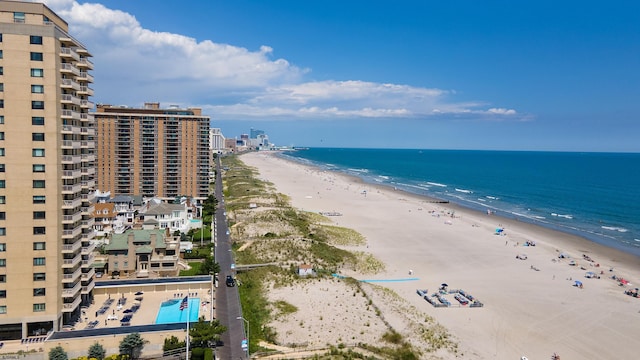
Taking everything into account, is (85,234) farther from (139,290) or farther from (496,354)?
(496,354)

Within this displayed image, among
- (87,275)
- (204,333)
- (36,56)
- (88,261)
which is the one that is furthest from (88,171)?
(204,333)

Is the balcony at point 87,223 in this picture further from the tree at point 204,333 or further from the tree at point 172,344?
the tree at point 204,333

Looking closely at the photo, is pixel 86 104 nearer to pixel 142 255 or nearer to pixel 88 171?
pixel 88 171

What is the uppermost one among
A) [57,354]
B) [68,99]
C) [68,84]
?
[68,84]

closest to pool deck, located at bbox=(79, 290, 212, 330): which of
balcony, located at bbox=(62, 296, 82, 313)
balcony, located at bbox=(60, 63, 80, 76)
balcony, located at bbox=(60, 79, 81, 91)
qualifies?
balcony, located at bbox=(62, 296, 82, 313)

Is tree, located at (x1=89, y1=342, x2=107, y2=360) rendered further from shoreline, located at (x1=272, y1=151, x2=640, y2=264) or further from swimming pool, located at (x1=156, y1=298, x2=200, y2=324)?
shoreline, located at (x1=272, y1=151, x2=640, y2=264)

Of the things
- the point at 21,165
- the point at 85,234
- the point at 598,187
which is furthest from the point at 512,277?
the point at 598,187
